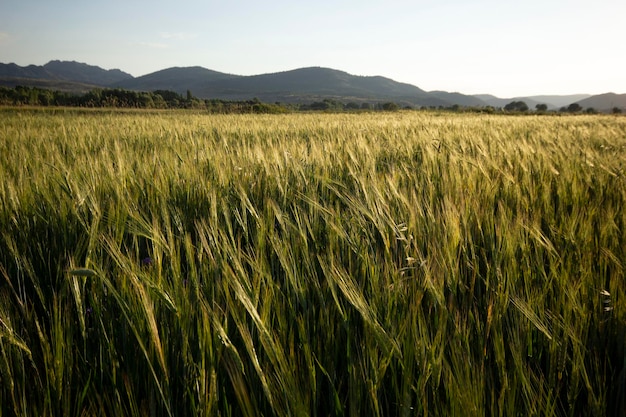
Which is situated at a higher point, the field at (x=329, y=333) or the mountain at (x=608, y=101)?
the mountain at (x=608, y=101)

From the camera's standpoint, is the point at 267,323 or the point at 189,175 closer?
the point at 267,323

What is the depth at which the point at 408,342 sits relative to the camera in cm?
60

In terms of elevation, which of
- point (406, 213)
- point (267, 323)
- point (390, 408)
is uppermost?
point (406, 213)

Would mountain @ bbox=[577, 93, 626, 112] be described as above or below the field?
above

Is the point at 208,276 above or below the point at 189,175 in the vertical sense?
below

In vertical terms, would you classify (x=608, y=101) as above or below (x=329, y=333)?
above

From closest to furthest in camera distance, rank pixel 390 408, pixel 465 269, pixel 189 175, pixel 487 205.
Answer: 1. pixel 390 408
2. pixel 465 269
3. pixel 487 205
4. pixel 189 175

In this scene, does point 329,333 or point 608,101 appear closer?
point 329,333

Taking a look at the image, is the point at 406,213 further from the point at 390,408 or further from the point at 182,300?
the point at 182,300

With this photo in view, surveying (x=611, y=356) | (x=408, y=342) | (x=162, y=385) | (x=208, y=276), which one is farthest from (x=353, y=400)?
(x=611, y=356)

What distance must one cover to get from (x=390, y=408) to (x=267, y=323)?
274 mm

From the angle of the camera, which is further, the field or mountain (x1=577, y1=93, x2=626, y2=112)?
mountain (x1=577, y1=93, x2=626, y2=112)

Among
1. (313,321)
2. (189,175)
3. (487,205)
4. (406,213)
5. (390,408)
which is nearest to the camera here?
(390,408)

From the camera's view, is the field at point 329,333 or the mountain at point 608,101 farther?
the mountain at point 608,101
